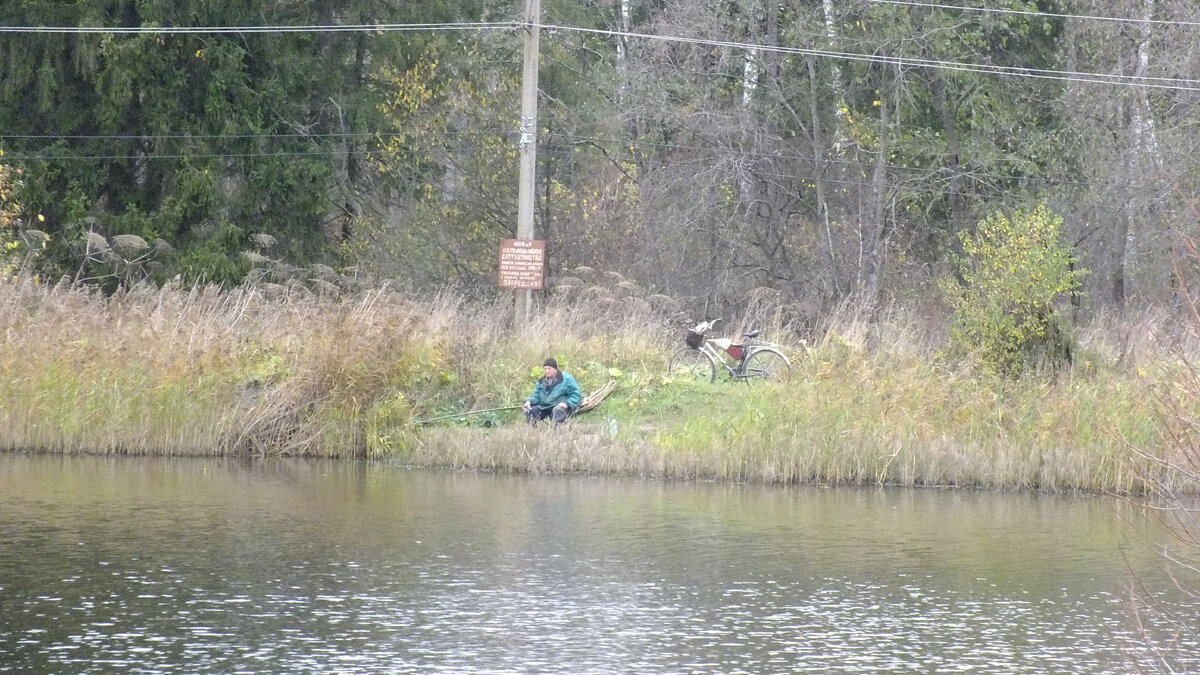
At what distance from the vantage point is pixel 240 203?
1358 inches

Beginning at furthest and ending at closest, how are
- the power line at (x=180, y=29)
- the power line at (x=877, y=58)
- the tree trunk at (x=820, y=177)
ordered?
the tree trunk at (x=820, y=177), the power line at (x=180, y=29), the power line at (x=877, y=58)

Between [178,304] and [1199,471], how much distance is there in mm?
17769

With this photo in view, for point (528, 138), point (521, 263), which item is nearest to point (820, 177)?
point (528, 138)

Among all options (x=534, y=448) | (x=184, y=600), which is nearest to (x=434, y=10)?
(x=534, y=448)

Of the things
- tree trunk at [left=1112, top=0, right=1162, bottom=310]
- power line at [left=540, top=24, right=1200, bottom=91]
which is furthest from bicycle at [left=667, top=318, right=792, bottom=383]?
tree trunk at [left=1112, top=0, right=1162, bottom=310]

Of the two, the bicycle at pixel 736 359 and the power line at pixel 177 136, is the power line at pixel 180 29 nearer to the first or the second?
the power line at pixel 177 136

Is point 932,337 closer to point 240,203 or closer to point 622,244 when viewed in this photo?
point 622,244

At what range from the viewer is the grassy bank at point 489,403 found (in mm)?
19641

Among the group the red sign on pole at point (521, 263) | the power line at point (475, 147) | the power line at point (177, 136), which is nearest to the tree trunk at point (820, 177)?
the power line at point (475, 147)

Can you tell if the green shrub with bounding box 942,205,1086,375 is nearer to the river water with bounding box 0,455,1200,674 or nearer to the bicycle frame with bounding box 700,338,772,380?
the bicycle frame with bounding box 700,338,772,380

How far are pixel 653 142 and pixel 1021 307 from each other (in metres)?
14.2

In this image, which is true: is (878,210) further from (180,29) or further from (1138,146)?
(180,29)

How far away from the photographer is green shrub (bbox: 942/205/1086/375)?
69.8 ft

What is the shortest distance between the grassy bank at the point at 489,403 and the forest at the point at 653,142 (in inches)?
349
